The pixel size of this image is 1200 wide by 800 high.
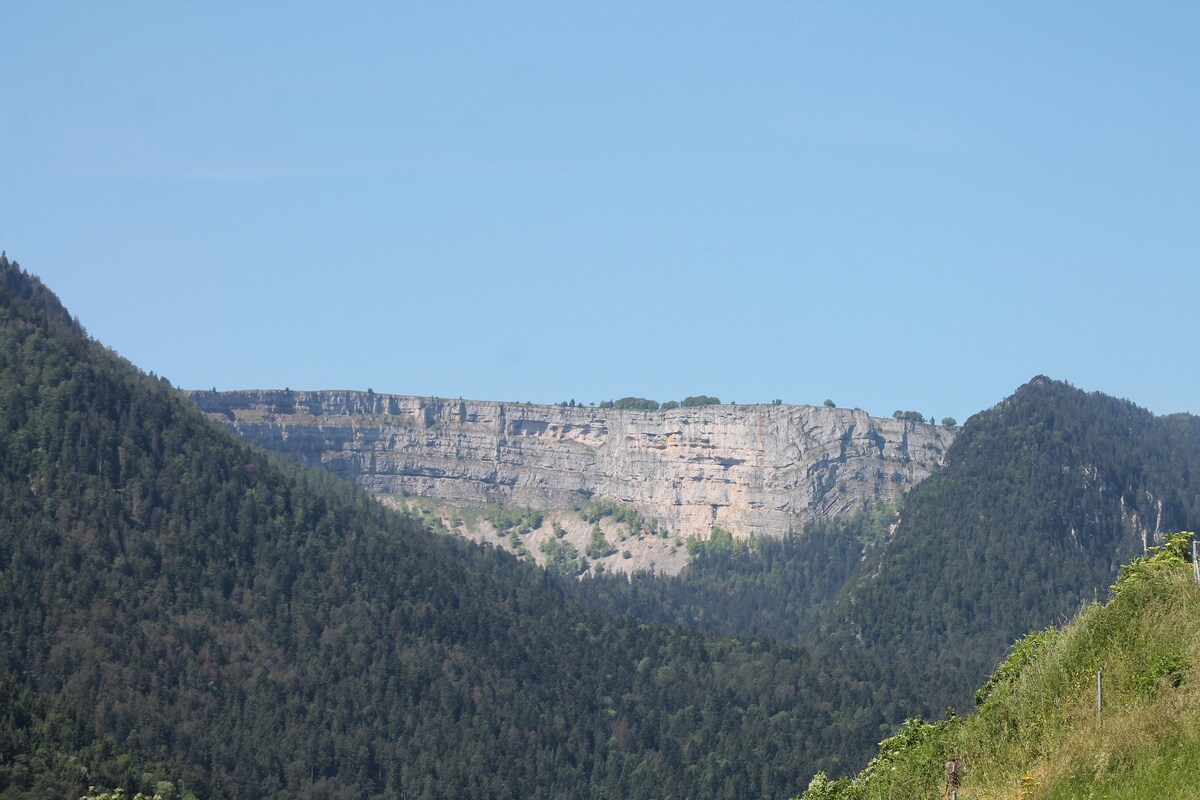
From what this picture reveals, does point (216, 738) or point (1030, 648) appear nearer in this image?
point (1030, 648)

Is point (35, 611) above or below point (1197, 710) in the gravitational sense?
below

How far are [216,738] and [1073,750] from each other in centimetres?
15061

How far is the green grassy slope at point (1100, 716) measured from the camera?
44.1 m

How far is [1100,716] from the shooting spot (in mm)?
45812

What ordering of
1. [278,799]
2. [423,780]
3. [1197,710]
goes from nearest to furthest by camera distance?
1. [1197,710]
2. [278,799]
3. [423,780]

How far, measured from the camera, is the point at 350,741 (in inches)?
Answer: 7771

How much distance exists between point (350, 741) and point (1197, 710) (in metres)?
160

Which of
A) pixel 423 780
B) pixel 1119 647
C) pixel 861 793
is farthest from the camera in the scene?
pixel 423 780

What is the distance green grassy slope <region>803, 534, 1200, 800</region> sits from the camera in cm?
4406

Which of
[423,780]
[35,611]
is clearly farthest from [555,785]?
[35,611]

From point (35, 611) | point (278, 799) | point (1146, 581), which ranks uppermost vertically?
point (1146, 581)

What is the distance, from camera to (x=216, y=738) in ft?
612

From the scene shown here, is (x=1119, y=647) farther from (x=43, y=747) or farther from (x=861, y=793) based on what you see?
(x=43, y=747)

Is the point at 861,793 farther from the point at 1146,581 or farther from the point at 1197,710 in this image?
the point at 1197,710
